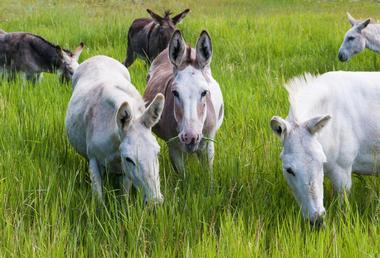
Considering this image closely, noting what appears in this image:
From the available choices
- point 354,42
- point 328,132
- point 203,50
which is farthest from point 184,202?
point 354,42

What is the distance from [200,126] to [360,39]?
6.86m

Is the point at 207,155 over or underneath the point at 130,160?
underneath

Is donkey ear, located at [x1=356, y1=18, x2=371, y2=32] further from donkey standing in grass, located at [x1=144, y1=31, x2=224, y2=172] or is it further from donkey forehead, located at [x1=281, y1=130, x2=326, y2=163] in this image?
donkey forehead, located at [x1=281, y1=130, x2=326, y2=163]

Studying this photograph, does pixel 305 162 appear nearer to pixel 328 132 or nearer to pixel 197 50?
pixel 328 132

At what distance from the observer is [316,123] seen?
3.33m

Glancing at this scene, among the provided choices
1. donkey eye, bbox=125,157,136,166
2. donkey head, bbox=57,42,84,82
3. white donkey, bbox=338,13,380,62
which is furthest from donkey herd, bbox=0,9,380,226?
white donkey, bbox=338,13,380,62

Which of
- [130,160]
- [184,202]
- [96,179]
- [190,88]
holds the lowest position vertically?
[184,202]

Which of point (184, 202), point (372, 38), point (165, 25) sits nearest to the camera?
point (184, 202)

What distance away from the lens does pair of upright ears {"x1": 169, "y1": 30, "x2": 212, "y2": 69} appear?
4219 millimetres

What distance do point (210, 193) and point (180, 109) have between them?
730mm

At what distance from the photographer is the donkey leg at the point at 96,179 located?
370 cm

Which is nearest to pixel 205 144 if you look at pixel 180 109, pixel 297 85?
pixel 180 109

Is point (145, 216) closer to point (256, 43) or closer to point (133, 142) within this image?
point (133, 142)

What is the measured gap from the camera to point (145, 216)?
10.5 feet
